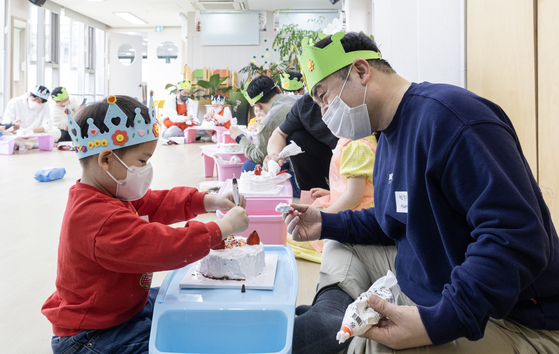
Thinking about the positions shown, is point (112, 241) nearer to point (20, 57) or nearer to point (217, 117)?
point (217, 117)

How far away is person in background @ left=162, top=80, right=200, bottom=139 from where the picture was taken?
921 centimetres

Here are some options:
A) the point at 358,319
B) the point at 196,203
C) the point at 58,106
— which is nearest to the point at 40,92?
the point at 58,106

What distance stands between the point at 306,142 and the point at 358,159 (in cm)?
94

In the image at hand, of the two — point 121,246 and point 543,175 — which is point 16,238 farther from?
point 543,175

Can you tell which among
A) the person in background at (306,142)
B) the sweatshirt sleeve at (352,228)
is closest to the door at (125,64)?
the person in background at (306,142)

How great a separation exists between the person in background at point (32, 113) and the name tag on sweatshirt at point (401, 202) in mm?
7675

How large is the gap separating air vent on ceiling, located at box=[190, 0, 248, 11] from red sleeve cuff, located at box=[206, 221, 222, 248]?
1017 cm

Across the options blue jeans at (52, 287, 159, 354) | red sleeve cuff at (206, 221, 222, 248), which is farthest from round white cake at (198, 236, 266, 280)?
blue jeans at (52, 287, 159, 354)

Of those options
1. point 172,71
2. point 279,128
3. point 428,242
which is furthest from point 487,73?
point 172,71

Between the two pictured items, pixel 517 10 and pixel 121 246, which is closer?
pixel 121 246

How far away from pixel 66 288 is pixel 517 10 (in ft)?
6.03

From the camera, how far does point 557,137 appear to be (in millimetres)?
1477

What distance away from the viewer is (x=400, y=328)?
905 mm

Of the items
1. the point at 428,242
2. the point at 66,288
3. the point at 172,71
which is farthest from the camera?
the point at 172,71
